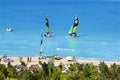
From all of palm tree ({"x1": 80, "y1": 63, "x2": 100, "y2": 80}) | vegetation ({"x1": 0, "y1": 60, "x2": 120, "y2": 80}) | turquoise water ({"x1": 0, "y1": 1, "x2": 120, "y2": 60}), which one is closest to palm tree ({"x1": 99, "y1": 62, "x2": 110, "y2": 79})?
vegetation ({"x1": 0, "y1": 60, "x2": 120, "y2": 80})

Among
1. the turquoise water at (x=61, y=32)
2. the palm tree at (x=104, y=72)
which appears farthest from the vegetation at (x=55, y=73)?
the turquoise water at (x=61, y=32)

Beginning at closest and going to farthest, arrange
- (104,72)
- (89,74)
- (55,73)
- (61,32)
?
1. (55,73)
2. (89,74)
3. (104,72)
4. (61,32)

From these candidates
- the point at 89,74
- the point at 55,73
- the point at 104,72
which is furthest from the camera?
the point at 104,72

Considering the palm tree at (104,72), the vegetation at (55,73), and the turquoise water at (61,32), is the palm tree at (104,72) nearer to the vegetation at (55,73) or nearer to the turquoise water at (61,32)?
the vegetation at (55,73)

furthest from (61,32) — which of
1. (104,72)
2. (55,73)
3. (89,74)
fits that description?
(55,73)

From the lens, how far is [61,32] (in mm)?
65625

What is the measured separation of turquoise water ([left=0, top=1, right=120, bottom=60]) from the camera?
51750 mm

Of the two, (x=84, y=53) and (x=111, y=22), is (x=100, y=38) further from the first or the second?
(x=111, y=22)

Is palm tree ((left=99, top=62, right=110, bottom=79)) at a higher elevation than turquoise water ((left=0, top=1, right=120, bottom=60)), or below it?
below

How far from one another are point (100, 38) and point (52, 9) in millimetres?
39989

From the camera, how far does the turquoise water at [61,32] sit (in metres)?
51.8

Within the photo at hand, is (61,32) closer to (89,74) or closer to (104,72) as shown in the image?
(104,72)

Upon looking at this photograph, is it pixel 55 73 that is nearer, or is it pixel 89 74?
pixel 55 73

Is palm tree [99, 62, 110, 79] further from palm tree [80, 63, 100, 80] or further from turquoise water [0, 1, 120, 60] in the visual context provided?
turquoise water [0, 1, 120, 60]
